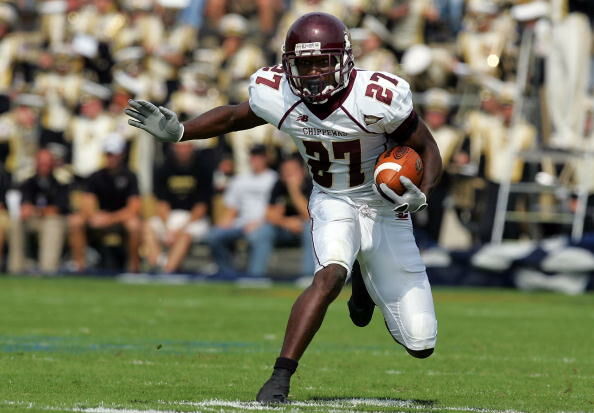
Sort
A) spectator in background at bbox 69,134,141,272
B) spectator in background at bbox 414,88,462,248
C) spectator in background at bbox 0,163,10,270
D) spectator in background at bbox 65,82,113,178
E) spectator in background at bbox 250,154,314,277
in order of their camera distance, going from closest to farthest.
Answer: spectator in background at bbox 250,154,314,277 < spectator in background at bbox 414,88,462,248 < spectator in background at bbox 69,134,141,272 < spectator in background at bbox 0,163,10,270 < spectator in background at bbox 65,82,113,178

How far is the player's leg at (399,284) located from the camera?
5461 mm

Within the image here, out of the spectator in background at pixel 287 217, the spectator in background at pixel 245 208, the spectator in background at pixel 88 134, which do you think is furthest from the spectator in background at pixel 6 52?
the spectator in background at pixel 287 217

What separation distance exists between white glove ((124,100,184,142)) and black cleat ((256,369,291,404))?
3.91 feet

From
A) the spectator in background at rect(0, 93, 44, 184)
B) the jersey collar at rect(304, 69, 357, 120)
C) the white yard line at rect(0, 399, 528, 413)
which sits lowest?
the spectator in background at rect(0, 93, 44, 184)

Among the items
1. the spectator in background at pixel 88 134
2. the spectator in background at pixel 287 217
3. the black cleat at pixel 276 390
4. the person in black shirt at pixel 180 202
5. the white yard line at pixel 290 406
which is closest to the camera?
the white yard line at pixel 290 406

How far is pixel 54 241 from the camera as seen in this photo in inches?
614

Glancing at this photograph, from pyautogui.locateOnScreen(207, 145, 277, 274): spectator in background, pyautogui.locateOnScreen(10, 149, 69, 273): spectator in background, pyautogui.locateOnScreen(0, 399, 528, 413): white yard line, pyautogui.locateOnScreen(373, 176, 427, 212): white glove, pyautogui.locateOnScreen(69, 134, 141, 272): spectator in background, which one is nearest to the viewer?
pyautogui.locateOnScreen(0, 399, 528, 413): white yard line

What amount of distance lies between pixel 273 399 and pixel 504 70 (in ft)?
35.6

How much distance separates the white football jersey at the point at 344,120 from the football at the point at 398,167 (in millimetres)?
127

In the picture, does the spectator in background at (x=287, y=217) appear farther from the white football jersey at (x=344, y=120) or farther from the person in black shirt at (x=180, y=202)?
the white football jersey at (x=344, y=120)

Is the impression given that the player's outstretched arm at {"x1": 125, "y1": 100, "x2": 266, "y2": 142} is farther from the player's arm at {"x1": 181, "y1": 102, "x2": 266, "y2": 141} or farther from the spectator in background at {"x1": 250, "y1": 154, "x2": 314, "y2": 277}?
the spectator in background at {"x1": 250, "y1": 154, "x2": 314, "y2": 277}

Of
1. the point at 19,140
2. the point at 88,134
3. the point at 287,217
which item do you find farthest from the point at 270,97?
the point at 19,140

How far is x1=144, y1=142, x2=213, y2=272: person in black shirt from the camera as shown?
49.2 ft

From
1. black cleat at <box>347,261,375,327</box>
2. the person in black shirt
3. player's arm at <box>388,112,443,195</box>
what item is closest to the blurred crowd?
the person in black shirt
